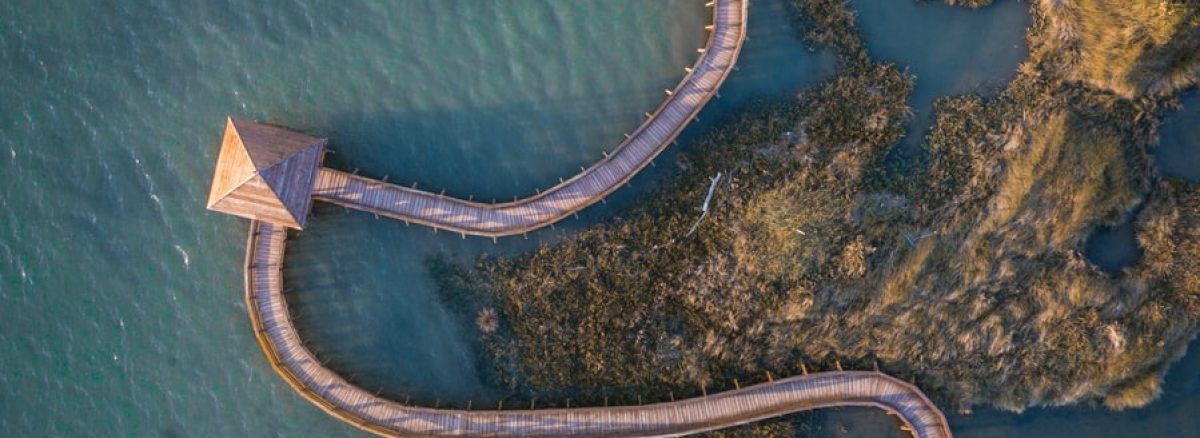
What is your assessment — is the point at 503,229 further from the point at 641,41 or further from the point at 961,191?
the point at 961,191

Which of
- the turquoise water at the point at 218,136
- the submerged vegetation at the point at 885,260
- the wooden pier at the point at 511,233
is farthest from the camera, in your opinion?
the turquoise water at the point at 218,136

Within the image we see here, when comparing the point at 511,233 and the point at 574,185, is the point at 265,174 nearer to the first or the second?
the point at 511,233

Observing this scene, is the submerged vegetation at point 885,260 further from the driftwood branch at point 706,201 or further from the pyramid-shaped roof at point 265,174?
the pyramid-shaped roof at point 265,174

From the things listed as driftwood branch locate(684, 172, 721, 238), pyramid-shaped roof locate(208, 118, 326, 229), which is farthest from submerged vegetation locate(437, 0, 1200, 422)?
pyramid-shaped roof locate(208, 118, 326, 229)

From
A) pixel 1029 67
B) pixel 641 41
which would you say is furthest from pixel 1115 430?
pixel 641 41

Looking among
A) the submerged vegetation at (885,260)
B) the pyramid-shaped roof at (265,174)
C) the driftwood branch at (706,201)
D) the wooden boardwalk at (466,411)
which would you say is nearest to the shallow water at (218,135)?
the wooden boardwalk at (466,411)
